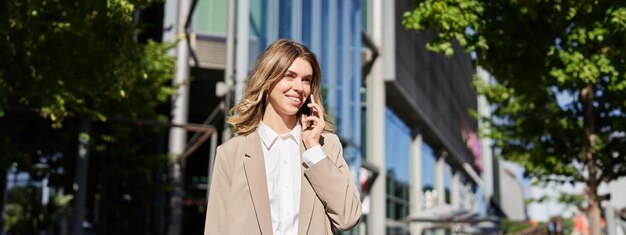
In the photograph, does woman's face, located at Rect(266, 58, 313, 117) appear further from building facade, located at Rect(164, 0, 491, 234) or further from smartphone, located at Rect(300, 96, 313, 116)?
building facade, located at Rect(164, 0, 491, 234)

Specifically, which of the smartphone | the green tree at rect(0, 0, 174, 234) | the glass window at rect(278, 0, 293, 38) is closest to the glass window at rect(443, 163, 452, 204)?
the glass window at rect(278, 0, 293, 38)

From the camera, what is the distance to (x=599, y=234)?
30.9 ft

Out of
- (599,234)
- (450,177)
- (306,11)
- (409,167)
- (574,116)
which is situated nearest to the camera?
(599,234)

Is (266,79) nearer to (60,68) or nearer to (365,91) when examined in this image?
(60,68)

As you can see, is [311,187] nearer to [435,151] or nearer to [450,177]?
[435,151]

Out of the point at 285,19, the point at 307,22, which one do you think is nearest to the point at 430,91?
the point at 307,22

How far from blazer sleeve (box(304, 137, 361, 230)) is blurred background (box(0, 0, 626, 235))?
12.7 ft

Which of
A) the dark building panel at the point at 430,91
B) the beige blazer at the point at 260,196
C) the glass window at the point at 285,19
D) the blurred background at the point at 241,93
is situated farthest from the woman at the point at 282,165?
the dark building panel at the point at 430,91

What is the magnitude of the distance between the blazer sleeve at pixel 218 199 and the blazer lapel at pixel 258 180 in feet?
0.26

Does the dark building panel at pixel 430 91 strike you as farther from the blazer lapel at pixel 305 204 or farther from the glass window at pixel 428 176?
the blazer lapel at pixel 305 204

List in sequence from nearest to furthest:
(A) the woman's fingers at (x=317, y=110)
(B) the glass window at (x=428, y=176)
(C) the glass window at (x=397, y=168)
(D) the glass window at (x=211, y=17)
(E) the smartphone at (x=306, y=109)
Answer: (A) the woman's fingers at (x=317, y=110)
(E) the smartphone at (x=306, y=109)
(D) the glass window at (x=211, y=17)
(C) the glass window at (x=397, y=168)
(B) the glass window at (x=428, y=176)

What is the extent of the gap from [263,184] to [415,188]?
31.9 metres

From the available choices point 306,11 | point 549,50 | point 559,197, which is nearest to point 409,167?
point 559,197

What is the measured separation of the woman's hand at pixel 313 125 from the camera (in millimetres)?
2139
